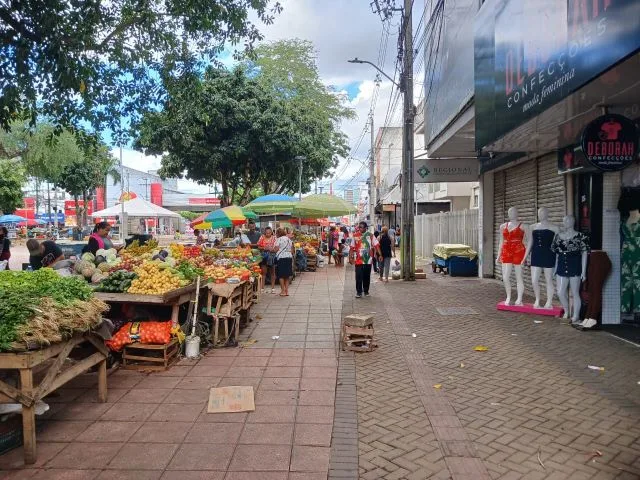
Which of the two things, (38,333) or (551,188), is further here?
(551,188)

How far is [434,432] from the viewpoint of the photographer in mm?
4414

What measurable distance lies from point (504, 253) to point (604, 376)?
4.47 meters

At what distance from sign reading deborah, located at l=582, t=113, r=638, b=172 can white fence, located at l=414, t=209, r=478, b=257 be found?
11.5 metres

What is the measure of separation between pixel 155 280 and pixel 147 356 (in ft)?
3.18

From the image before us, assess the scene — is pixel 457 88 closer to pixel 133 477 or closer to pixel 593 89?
pixel 593 89

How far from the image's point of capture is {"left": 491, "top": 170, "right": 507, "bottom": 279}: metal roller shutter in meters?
14.2

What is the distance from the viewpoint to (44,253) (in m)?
8.45

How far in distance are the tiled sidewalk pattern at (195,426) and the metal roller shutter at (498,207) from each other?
9.03m

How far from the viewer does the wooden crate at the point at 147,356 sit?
630 centimetres

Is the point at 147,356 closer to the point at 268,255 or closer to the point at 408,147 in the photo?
the point at 268,255

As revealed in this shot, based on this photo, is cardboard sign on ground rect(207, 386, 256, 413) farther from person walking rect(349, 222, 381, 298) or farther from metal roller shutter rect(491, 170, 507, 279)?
metal roller shutter rect(491, 170, 507, 279)

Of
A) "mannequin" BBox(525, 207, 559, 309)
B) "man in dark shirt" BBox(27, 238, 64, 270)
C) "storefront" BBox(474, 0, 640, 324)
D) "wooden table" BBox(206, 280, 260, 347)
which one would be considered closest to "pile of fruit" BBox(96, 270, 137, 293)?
"wooden table" BBox(206, 280, 260, 347)

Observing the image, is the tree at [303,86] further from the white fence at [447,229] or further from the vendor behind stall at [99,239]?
the vendor behind stall at [99,239]

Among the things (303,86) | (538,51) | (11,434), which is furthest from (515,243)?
(303,86)
